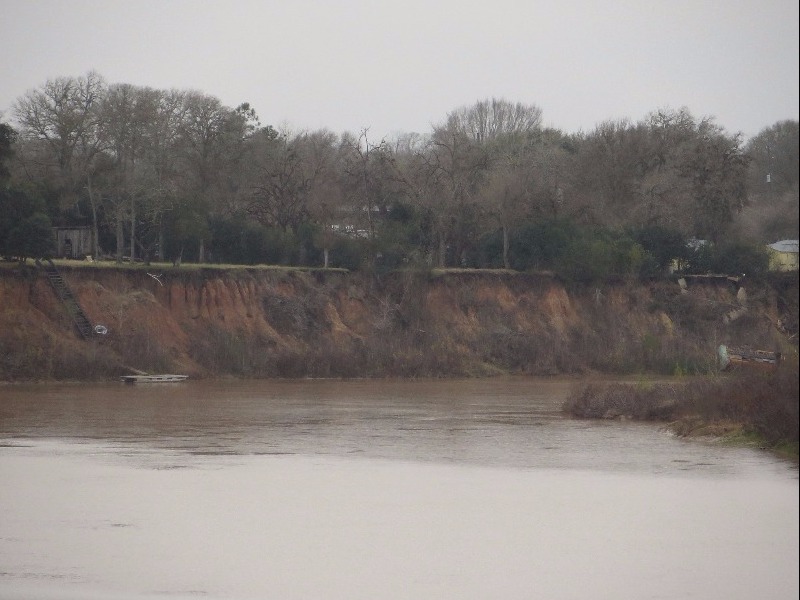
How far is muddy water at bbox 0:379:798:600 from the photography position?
18.8m

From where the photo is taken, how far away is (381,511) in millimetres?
24922

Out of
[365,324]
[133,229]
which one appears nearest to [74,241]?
[133,229]

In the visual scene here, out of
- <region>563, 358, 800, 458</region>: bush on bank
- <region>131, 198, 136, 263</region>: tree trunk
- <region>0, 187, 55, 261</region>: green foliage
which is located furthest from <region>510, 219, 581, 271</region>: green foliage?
<region>563, 358, 800, 458</region>: bush on bank

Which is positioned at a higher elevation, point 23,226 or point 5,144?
point 5,144

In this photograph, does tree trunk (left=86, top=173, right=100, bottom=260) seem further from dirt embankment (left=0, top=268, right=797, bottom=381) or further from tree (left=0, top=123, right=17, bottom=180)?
tree (left=0, top=123, right=17, bottom=180)

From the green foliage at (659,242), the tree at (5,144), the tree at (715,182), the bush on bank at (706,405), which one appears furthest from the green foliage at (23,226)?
the green foliage at (659,242)

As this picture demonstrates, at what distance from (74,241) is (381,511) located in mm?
60088

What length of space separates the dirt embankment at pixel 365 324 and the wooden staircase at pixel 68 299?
41 cm

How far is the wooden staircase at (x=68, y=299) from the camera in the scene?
220ft

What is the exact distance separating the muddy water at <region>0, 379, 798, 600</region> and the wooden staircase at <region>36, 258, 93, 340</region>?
23470 millimetres

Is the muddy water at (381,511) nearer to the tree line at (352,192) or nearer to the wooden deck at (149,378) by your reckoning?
the wooden deck at (149,378)

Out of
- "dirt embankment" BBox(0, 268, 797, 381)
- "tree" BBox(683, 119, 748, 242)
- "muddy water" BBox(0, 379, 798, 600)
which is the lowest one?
"muddy water" BBox(0, 379, 798, 600)

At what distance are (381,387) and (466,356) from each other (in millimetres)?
13630

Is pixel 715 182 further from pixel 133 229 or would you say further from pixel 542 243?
pixel 133 229
